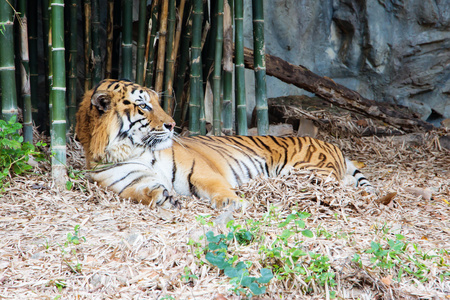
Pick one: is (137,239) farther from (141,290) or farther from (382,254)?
(382,254)

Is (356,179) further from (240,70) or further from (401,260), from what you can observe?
(401,260)

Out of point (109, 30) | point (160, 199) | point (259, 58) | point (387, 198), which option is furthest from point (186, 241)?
point (109, 30)

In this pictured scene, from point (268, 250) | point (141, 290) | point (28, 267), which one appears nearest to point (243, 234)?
point (268, 250)

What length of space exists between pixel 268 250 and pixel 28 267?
1.05 metres

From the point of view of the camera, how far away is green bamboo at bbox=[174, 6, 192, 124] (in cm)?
453

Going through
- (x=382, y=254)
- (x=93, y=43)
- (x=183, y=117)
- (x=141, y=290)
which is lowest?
(x=141, y=290)

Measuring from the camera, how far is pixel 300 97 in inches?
267

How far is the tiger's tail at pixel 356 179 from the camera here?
3461 millimetres

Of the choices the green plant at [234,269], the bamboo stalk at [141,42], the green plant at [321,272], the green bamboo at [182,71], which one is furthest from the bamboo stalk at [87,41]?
the green plant at [321,272]

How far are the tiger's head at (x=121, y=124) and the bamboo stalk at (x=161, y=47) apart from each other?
106 cm

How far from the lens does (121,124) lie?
3064 millimetres

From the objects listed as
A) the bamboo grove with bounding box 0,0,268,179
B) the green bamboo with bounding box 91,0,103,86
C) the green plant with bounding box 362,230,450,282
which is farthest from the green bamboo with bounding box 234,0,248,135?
the green plant with bounding box 362,230,450,282

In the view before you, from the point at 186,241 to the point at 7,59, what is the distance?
201 centimetres

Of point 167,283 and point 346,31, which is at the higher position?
point 346,31
